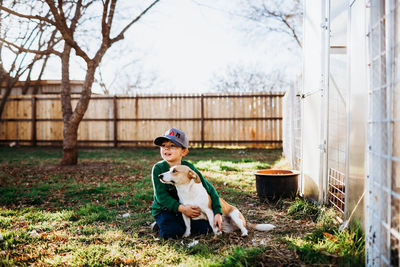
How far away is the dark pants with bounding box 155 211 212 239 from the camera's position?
10.2ft

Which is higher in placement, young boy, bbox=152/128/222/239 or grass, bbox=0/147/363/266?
young boy, bbox=152/128/222/239

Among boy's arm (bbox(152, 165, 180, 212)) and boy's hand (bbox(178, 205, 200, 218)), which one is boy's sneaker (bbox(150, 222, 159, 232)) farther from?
boy's hand (bbox(178, 205, 200, 218))

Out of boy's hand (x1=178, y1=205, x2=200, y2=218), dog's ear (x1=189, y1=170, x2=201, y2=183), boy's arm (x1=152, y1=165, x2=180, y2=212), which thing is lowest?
boy's hand (x1=178, y1=205, x2=200, y2=218)

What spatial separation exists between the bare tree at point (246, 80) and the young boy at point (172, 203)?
2176 centimetres

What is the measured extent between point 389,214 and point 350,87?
1476 mm

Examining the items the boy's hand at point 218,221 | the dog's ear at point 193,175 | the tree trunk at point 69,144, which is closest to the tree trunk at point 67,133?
the tree trunk at point 69,144

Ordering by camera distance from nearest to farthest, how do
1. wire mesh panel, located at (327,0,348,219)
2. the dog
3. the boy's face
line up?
1. the dog
2. the boy's face
3. wire mesh panel, located at (327,0,348,219)

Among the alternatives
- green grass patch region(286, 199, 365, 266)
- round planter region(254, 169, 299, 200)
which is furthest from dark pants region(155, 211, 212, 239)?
round planter region(254, 169, 299, 200)

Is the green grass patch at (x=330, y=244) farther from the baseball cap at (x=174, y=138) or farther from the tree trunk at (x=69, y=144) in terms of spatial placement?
the tree trunk at (x=69, y=144)

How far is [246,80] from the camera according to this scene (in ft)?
80.7

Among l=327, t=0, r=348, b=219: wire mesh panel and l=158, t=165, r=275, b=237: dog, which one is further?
l=327, t=0, r=348, b=219: wire mesh panel

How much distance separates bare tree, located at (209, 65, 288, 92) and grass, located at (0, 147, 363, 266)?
19.0 meters

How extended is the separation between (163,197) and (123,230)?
2.30ft

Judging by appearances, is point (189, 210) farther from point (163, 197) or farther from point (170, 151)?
point (170, 151)
